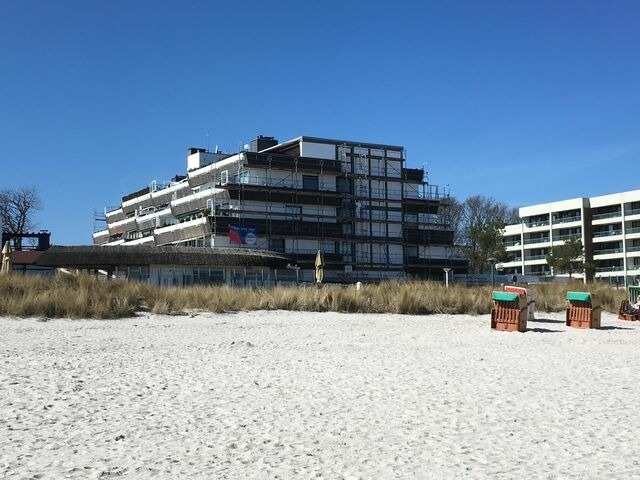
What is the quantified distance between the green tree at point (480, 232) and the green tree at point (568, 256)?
7138 mm

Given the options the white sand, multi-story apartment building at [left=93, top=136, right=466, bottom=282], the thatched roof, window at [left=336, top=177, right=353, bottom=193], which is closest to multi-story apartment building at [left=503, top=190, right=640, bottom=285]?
multi-story apartment building at [left=93, top=136, right=466, bottom=282]

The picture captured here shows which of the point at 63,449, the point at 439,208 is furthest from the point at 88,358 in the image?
the point at 439,208

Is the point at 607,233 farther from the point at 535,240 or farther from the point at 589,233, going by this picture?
the point at 535,240

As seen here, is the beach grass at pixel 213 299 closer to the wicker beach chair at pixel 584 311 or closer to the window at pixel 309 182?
the wicker beach chair at pixel 584 311

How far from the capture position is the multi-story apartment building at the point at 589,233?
293ft

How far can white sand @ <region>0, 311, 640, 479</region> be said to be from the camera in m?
5.69

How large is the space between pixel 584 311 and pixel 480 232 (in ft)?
175

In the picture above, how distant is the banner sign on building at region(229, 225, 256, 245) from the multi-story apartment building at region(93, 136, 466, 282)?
99mm

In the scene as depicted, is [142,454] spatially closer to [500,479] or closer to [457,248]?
[500,479]

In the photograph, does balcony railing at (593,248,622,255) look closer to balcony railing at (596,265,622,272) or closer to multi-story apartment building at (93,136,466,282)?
balcony railing at (596,265,622,272)

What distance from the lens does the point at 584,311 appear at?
21766mm

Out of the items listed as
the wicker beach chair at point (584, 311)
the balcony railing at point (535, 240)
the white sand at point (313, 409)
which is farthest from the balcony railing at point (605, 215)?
the white sand at point (313, 409)

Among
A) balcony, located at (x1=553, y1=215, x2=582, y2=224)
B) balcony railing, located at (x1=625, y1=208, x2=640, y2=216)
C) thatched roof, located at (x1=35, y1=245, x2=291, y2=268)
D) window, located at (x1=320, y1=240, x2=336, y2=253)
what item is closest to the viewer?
thatched roof, located at (x1=35, y1=245, x2=291, y2=268)

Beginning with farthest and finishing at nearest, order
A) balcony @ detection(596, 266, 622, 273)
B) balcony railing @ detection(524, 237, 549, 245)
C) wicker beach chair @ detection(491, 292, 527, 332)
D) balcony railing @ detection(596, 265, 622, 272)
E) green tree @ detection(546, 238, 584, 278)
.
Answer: balcony railing @ detection(524, 237, 549, 245), balcony railing @ detection(596, 265, 622, 272), balcony @ detection(596, 266, 622, 273), green tree @ detection(546, 238, 584, 278), wicker beach chair @ detection(491, 292, 527, 332)
